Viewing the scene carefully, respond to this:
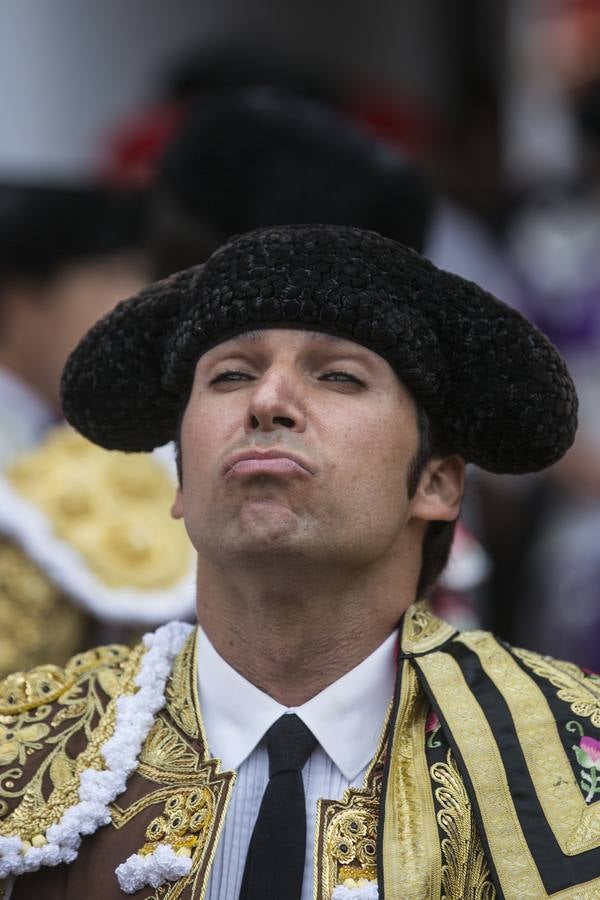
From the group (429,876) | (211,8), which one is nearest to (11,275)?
(429,876)

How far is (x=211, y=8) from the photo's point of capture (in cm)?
850

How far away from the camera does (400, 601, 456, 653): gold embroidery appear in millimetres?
2682

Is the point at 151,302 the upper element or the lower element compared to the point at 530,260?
lower

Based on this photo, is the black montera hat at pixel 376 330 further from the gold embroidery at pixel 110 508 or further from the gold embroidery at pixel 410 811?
the gold embroidery at pixel 110 508

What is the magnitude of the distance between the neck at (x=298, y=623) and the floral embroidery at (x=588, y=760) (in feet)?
1.18

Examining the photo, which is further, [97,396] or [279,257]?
[97,396]

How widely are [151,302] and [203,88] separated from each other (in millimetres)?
4601

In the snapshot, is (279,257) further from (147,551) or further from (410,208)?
(410,208)

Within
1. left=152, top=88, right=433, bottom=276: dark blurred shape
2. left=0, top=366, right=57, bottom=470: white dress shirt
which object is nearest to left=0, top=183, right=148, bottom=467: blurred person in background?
left=0, top=366, right=57, bottom=470: white dress shirt

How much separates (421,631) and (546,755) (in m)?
0.31

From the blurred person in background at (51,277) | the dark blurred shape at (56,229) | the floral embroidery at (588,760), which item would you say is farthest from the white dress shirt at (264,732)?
the dark blurred shape at (56,229)

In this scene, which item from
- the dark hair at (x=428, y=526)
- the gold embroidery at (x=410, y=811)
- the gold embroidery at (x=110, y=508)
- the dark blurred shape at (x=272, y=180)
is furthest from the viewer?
the dark blurred shape at (x=272, y=180)

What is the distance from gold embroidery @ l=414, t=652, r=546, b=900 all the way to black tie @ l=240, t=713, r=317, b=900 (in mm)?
220

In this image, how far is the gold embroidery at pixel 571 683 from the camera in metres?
2.63
